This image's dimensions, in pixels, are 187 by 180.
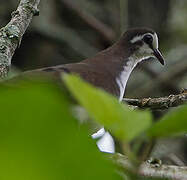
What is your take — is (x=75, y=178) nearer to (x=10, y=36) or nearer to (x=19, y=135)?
(x=19, y=135)

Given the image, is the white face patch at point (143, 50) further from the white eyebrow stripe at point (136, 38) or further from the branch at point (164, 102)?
the branch at point (164, 102)

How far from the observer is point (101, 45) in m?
4.87

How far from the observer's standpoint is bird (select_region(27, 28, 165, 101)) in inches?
80.1

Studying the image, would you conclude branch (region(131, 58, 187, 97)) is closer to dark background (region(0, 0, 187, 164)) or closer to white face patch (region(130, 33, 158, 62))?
dark background (region(0, 0, 187, 164))

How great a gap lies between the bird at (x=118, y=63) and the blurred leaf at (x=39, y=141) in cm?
134

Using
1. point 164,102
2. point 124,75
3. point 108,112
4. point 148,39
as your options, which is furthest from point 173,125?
point 148,39

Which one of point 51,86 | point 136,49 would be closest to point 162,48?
point 136,49

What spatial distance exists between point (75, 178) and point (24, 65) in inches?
166

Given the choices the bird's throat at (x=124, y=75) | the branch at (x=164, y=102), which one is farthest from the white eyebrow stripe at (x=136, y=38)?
the branch at (x=164, y=102)

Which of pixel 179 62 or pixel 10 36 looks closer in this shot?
pixel 10 36

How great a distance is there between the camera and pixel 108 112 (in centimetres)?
49

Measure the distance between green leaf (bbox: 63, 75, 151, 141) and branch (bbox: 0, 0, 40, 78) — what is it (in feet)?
4.57

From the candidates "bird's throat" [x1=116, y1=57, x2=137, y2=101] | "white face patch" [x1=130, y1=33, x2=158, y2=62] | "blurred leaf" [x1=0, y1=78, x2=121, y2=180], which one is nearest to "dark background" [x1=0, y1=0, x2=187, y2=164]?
"white face patch" [x1=130, y1=33, x2=158, y2=62]

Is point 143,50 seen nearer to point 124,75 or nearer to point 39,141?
point 124,75
